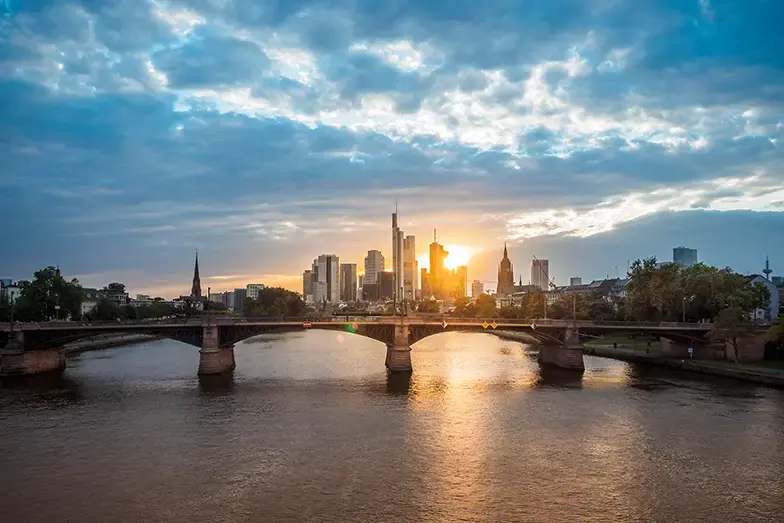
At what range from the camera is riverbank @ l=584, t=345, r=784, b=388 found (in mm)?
66250

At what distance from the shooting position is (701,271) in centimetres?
10875

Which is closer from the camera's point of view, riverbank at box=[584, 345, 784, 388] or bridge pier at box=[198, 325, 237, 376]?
riverbank at box=[584, 345, 784, 388]

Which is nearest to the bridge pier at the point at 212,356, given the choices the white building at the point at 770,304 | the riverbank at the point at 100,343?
the riverbank at the point at 100,343

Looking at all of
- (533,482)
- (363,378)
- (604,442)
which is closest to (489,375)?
(363,378)

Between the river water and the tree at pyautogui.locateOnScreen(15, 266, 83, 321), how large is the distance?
50.2 metres

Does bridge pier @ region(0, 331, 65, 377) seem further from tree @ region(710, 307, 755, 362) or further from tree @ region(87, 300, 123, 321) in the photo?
tree @ region(710, 307, 755, 362)

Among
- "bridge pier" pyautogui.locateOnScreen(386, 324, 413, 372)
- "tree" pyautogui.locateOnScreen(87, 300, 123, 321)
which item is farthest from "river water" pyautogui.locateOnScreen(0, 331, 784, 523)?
"tree" pyautogui.locateOnScreen(87, 300, 123, 321)

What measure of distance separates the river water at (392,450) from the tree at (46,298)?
50.2 m

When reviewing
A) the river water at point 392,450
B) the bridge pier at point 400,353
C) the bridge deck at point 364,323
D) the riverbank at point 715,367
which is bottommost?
the river water at point 392,450

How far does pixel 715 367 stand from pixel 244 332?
62543 mm

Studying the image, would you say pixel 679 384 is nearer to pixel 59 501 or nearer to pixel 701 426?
pixel 701 426

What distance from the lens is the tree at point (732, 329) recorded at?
257 feet

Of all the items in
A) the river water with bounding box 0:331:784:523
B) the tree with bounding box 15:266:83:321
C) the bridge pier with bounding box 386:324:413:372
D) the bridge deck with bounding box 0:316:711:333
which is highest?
the tree with bounding box 15:266:83:321

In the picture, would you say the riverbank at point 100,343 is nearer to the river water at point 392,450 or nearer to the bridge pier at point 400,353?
the river water at point 392,450
